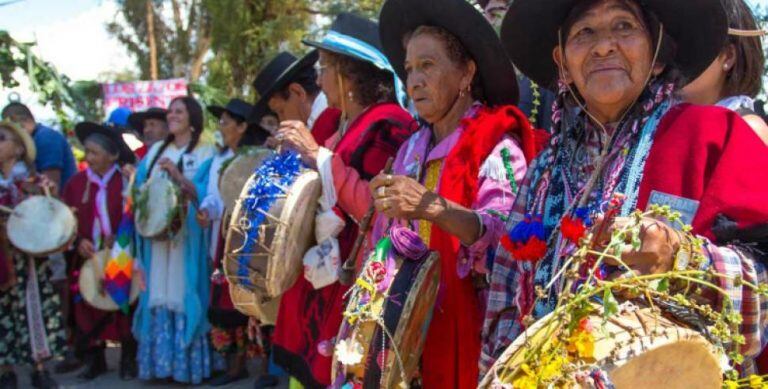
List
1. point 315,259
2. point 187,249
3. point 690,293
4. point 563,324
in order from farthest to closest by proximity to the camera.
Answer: point 187,249, point 315,259, point 690,293, point 563,324

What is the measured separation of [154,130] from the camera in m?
8.59

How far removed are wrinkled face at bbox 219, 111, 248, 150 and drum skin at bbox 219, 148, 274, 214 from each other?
1.68 metres

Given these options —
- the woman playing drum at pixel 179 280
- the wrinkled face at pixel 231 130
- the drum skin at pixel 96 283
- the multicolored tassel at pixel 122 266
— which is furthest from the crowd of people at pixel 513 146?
the drum skin at pixel 96 283

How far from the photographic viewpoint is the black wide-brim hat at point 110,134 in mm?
8016

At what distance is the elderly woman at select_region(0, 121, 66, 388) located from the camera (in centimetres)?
718

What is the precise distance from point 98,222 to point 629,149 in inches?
239

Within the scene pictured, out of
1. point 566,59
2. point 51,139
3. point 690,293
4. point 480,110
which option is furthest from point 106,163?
point 690,293

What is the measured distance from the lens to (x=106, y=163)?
25.8 feet

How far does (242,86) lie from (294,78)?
895cm

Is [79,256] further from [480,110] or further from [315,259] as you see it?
[480,110]

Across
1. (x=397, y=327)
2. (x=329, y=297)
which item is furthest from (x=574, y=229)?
(x=329, y=297)

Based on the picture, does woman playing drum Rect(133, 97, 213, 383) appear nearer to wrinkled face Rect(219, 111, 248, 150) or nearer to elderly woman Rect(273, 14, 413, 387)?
wrinkled face Rect(219, 111, 248, 150)

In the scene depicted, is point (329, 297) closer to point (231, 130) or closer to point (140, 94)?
point (231, 130)

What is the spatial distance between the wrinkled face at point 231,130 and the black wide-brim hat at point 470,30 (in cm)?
392
